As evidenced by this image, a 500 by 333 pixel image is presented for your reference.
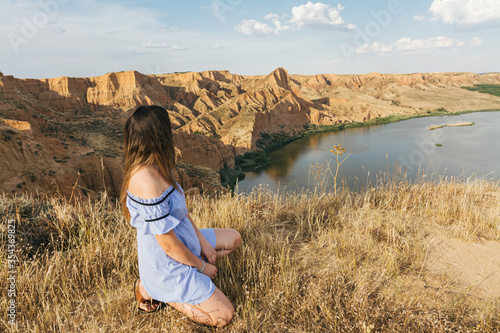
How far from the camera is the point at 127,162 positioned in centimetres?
166

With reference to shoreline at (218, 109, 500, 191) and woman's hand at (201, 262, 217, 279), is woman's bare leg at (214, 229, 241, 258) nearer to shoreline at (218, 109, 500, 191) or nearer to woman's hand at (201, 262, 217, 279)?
woman's hand at (201, 262, 217, 279)

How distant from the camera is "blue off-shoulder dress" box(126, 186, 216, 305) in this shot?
159 cm

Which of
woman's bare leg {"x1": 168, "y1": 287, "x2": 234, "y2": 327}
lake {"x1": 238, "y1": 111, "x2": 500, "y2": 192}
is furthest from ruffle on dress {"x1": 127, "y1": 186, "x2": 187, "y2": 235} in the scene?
lake {"x1": 238, "y1": 111, "x2": 500, "y2": 192}

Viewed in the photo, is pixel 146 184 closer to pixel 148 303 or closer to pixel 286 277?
pixel 148 303

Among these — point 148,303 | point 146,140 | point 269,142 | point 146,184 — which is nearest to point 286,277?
point 148,303

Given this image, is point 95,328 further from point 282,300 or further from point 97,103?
point 97,103

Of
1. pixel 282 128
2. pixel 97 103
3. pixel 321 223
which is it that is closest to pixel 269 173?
pixel 282 128

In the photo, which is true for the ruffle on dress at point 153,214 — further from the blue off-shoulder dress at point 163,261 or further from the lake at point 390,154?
the lake at point 390,154

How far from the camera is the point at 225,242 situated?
218cm

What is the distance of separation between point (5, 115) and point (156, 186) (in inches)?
1102

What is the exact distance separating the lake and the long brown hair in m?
24.2

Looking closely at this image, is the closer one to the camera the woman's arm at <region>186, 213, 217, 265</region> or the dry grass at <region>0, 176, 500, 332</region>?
the dry grass at <region>0, 176, 500, 332</region>

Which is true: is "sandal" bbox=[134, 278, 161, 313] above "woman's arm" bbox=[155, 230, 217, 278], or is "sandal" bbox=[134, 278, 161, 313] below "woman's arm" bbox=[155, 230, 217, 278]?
below

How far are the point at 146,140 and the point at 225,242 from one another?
107cm
